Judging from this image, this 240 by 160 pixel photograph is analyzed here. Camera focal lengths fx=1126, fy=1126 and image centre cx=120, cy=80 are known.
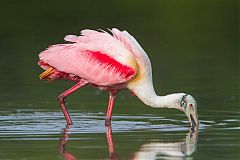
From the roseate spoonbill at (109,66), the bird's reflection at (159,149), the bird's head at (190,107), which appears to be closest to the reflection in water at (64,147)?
the bird's reflection at (159,149)

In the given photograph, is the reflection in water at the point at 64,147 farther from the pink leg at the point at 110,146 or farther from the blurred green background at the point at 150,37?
the blurred green background at the point at 150,37

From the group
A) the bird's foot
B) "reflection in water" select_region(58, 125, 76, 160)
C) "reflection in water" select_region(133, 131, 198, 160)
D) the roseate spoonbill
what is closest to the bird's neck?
the roseate spoonbill

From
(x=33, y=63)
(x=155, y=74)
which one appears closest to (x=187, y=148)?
(x=155, y=74)

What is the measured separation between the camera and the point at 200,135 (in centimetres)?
1409

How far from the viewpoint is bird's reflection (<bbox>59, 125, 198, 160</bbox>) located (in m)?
12.0

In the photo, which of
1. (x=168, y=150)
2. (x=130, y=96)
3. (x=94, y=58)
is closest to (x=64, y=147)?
(x=168, y=150)

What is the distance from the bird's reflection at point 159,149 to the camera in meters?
12.0

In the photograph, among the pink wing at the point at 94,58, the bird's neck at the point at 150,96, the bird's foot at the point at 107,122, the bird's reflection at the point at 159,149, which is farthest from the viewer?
the pink wing at the point at 94,58

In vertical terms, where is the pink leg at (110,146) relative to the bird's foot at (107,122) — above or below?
above

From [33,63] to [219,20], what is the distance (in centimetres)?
1384

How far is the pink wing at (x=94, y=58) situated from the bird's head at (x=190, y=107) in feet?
2.57

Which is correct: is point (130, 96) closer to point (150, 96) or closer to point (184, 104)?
point (150, 96)

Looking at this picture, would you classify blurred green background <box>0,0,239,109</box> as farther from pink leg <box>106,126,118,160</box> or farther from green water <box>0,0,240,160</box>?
pink leg <box>106,126,118,160</box>

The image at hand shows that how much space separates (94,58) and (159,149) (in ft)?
11.8
